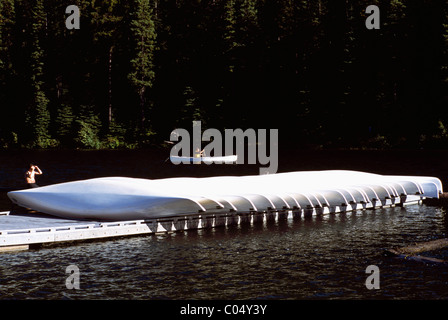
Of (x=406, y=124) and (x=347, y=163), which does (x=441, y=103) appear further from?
(x=347, y=163)

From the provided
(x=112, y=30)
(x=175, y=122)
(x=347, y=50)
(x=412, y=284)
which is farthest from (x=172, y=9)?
(x=412, y=284)

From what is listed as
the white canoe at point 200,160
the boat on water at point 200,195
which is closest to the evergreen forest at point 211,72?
the white canoe at point 200,160

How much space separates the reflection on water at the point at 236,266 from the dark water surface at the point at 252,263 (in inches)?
1.4

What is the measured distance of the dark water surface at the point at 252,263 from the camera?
71.7 feet

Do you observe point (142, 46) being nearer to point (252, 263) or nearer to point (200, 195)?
point (200, 195)

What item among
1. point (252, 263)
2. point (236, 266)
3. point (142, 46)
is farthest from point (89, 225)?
point (142, 46)

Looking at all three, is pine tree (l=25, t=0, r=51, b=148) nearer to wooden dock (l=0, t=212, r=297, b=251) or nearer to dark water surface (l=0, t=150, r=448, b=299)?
wooden dock (l=0, t=212, r=297, b=251)

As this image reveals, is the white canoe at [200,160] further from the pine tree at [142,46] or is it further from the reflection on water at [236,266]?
the reflection on water at [236,266]

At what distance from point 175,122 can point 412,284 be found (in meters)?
106

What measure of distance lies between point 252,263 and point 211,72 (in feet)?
345

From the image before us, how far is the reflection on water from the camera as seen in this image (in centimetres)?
2178

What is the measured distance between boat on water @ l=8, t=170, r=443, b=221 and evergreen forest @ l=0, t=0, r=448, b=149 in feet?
243
